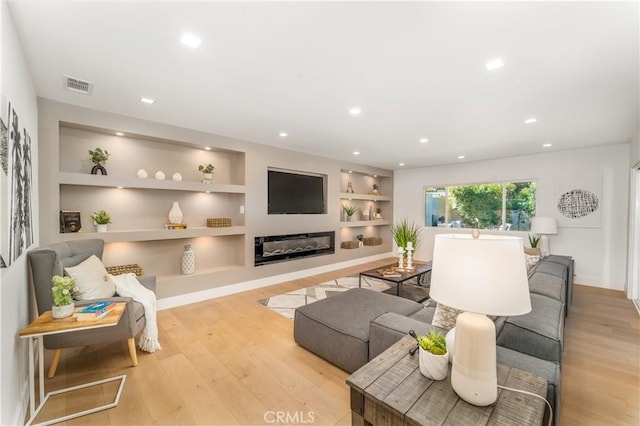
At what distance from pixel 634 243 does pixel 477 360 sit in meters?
5.06

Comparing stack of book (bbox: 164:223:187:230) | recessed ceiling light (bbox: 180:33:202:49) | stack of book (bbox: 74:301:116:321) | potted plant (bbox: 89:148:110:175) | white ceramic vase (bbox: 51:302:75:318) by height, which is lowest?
stack of book (bbox: 74:301:116:321)

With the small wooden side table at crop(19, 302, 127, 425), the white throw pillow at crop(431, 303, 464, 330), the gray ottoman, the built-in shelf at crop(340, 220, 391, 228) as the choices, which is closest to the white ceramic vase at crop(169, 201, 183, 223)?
the small wooden side table at crop(19, 302, 127, 425)

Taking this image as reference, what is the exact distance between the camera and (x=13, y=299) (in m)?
1.70

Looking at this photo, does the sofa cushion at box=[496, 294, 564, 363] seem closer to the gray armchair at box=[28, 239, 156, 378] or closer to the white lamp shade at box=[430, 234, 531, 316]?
the white lamp shade at box=[430, 234, 531, 316]

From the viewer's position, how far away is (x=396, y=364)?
4.52 feet

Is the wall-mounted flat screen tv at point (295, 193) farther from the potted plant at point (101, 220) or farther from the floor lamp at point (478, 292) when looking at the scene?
the floor lamp at point (478, 292)

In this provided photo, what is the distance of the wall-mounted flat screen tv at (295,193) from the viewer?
4.96m

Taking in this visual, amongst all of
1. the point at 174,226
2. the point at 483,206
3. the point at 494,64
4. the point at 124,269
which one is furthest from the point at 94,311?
the point at 483,206

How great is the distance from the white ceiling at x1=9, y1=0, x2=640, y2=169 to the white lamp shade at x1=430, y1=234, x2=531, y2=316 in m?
1.40

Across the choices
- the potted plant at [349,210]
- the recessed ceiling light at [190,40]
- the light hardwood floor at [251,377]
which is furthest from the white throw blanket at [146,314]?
the potted plant at [349,210]

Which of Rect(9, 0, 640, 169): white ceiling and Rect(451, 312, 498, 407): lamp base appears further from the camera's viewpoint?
Rect(9, 0, 640, 169): white ceiling

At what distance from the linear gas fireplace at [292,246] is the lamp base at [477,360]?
12.8 ft

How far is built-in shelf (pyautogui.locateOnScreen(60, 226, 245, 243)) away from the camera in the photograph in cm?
308

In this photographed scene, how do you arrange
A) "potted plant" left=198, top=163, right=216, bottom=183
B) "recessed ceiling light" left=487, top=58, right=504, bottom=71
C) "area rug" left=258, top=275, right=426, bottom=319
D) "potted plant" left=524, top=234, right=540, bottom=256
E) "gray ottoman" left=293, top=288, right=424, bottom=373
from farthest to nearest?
1. "potted plant" left=524, top=234, right=540, bottom=256
2. "potted plant" left=198, top=163, right=216, bottom=183
3. "area rug" left=258, top=275, right=426, bottom=319
4. "gray ottoman" left=293, top=288, right=424, bottom=373
5. "recessed ceiling light" left=487, top=58, right=504, bottom=71
